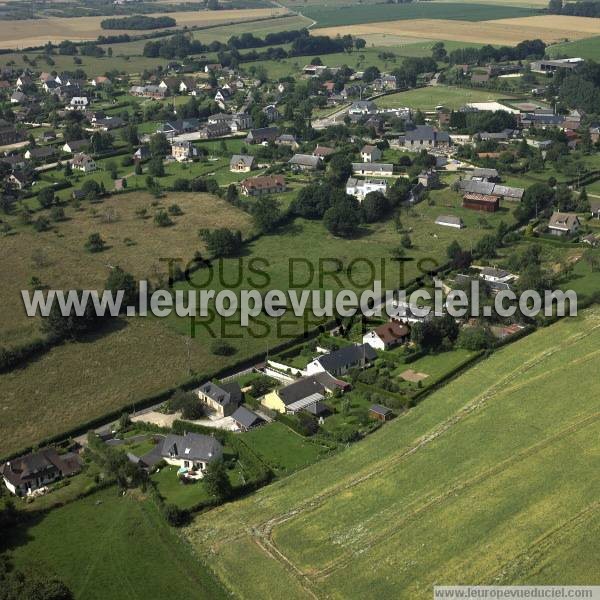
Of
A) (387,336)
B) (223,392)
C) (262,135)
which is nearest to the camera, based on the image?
(223,392)

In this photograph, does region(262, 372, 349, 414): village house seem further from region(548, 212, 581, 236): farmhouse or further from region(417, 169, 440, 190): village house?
region(417, 169, 440, 190): village house

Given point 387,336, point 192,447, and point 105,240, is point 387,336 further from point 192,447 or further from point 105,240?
point 105,240

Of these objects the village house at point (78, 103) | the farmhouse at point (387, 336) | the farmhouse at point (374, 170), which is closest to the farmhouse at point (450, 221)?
the farmhouse at point (374, 170)

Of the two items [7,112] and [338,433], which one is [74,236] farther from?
[7,112]

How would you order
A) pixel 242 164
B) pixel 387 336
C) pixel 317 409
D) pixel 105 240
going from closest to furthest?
pixel 317 409 → pixel 387 336 → pixel 105 240 → pixel 242 164

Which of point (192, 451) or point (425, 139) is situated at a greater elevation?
point (425, 139)

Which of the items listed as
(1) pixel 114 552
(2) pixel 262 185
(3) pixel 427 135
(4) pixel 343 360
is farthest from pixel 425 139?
(1) pixel 114 552
